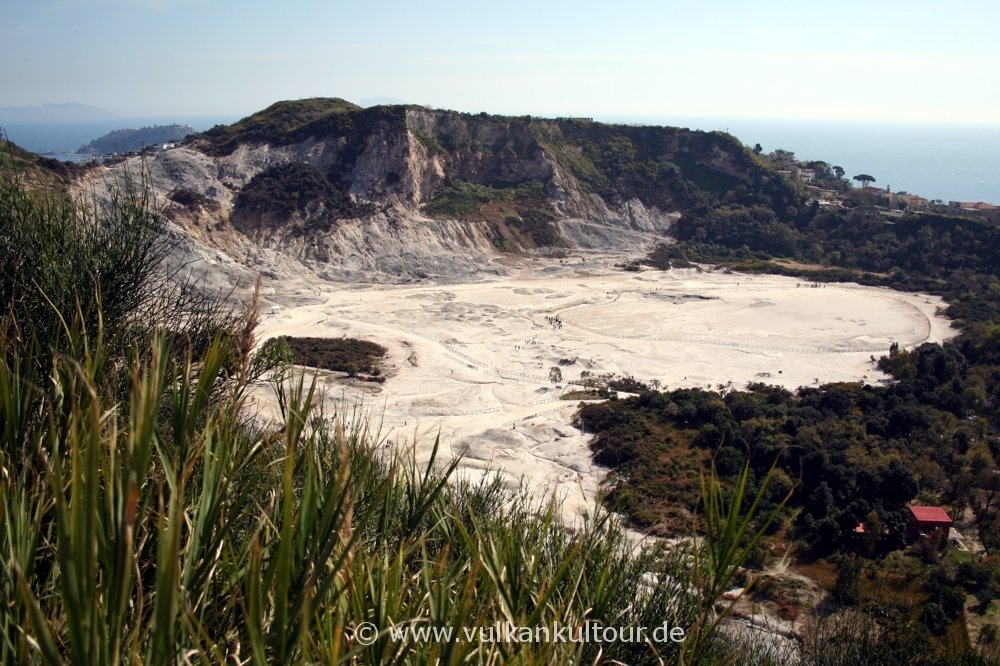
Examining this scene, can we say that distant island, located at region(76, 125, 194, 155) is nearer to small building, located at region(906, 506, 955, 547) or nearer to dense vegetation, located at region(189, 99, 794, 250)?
dense vegetation, located at region(189, 99, 794, 250)

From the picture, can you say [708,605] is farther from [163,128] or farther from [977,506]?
[163,128]

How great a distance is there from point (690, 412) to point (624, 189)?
1880 inches

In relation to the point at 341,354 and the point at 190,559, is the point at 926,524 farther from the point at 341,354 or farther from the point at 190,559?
the point at 341,354

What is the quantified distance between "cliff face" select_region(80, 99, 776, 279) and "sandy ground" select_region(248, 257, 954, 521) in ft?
19.8

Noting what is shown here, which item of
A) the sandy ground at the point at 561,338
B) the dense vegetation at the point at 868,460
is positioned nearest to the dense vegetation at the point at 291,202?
the sandy ground at the point at 561,338

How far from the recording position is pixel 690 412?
87.2 ft

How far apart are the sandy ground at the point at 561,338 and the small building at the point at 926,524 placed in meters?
8.47

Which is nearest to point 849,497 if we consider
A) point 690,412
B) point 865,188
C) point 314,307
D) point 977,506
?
point 977,506

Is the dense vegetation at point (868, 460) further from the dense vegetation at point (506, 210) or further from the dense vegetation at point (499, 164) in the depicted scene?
the dense vegetation at point (499, 164)

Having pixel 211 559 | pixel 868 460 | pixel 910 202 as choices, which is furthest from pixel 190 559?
pixel 910 202

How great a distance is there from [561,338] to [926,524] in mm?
23434

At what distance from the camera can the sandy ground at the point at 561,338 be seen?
25703 mm

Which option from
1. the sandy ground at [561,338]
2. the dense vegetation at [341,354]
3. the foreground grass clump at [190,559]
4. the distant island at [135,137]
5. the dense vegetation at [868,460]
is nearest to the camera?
the foreground grass clump at [190,559]

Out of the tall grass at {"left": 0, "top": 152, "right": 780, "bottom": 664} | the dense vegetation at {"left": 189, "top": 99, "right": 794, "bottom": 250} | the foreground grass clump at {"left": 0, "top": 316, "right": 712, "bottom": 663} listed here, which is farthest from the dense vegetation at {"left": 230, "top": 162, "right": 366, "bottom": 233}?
the foreground grass clump at {"left": 0, "top": 316, "right": 712, "bottom": 663}
